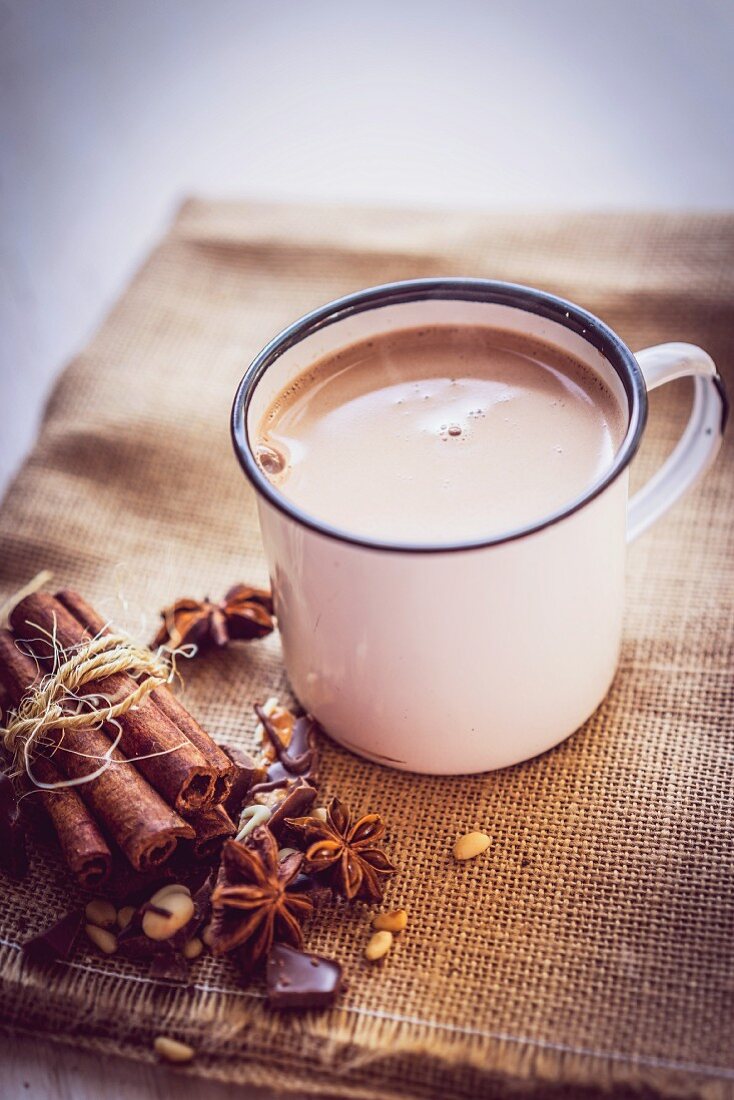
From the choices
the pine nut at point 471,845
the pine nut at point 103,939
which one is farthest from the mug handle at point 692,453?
the pine nut at point 103,939

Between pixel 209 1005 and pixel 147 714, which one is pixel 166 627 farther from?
pixel 209 1005

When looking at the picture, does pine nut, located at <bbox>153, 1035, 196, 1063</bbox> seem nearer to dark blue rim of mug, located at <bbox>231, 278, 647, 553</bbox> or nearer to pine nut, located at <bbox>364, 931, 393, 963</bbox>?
pine nut, located at <bbox>364, 931, 393, 963</bbox>

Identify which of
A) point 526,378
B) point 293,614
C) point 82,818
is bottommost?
point 82,818

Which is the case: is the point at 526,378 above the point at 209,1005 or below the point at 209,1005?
above

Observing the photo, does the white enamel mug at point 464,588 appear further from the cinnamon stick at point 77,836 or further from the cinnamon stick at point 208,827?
the cinnamon stick at point 77,836

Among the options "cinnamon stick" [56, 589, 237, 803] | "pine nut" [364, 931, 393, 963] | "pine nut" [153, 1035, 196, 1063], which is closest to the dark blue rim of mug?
"cinnamon stick" [56, 589, 237, 803]

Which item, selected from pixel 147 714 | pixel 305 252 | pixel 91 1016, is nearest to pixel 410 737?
pixel 147 714
